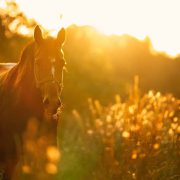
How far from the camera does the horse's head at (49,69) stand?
22.0 feet

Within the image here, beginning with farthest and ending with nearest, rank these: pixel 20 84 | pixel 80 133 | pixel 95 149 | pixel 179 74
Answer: pixel 179 74, pixel 80 133, pixel 95 149, pixel 20 84

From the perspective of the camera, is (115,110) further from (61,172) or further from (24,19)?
(24,19)

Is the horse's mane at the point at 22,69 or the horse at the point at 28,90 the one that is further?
the horse's mane at the point at 22,69

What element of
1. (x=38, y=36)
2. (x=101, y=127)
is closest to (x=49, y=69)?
(x=38, y=36)

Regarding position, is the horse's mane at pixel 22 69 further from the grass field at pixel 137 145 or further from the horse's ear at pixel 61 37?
the grass field at pixel 137 145

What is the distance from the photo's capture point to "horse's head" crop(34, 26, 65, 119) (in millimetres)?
6715

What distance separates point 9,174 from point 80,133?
14.1 ft

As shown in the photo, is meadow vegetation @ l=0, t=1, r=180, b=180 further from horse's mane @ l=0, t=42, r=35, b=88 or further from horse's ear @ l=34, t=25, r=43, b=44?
horse's ear @ l=34, t=25, r=43, b=44

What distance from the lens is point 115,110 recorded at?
718 cm

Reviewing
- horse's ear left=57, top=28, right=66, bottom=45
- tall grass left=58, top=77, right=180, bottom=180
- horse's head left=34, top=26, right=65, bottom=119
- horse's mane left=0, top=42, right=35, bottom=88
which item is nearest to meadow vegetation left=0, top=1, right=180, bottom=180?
tall grass left=58, top=77, right=180, bottom=180

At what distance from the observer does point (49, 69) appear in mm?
6988

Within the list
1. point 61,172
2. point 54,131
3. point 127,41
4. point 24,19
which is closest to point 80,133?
point 61,172

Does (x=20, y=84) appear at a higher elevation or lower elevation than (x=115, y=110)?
higher

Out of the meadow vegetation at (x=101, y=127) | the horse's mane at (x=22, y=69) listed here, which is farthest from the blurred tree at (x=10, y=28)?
the horse's mane at (x=22, y=69)
